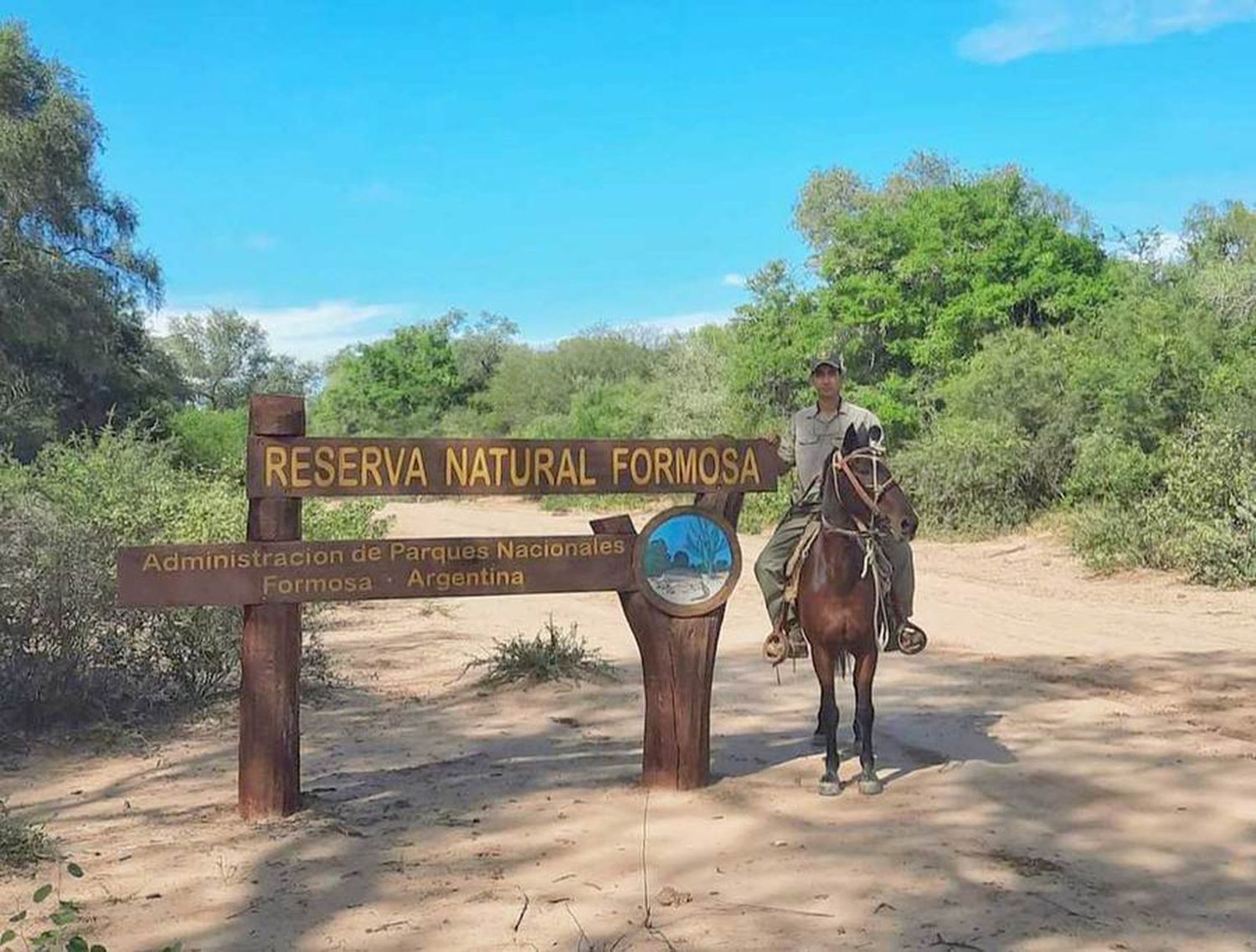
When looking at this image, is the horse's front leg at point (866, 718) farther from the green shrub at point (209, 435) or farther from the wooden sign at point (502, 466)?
the green shrub at point (209, 435)

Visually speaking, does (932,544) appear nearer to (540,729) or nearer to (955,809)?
(540,729)

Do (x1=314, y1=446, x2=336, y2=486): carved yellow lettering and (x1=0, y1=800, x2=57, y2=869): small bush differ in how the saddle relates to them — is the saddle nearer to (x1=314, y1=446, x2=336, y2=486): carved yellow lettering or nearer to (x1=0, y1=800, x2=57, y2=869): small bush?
(x1=314, y1=446, x2=336, y2=486): carved yellow lettering

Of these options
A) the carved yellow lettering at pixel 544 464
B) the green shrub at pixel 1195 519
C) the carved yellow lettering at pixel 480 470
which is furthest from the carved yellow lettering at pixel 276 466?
the green shrub at pixel 1195 519

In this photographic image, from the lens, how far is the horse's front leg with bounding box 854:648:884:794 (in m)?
6.10

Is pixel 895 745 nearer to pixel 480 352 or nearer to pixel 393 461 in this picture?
pixel 393 461

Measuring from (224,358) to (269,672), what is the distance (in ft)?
280

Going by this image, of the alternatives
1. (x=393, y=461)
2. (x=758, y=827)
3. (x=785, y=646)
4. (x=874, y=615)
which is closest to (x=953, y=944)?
(x=758, y=827)

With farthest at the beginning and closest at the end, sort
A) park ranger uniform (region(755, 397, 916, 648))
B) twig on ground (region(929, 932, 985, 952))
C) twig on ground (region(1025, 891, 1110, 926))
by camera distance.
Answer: park ranger uniform (region(755, 397, 916, 648))
twig on ground (region(1025, 891, 1110, 926))
twig on ground (region(929, 932, 985, 952))

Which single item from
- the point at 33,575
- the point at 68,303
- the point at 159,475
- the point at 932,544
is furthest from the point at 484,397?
the point at 33,575

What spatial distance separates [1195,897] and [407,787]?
12.6 ft

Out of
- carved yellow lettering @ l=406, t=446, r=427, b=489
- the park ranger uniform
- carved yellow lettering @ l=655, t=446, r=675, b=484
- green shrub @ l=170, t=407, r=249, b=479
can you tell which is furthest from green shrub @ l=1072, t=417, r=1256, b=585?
green shrub @ l=170, t=407, r=249, b=479

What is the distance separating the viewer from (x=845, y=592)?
614cm


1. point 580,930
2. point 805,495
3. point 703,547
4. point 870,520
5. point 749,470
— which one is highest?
point 749,470

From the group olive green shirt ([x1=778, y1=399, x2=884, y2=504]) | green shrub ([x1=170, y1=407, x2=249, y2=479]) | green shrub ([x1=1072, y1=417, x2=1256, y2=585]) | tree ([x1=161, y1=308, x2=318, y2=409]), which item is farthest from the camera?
tree ([x1=161, y1=308, x2=318, y2=409])
